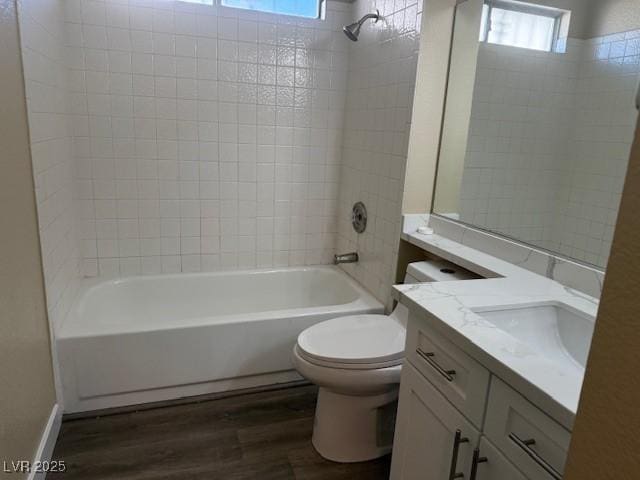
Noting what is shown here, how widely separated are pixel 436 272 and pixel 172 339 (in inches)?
48.8

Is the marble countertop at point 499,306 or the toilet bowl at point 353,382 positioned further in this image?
the toilet bowl at point 353,382

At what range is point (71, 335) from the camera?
1.93 metres

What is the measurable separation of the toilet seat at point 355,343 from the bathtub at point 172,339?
1.07 feet

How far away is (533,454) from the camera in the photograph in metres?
0.87

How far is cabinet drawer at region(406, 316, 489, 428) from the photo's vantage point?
101cm

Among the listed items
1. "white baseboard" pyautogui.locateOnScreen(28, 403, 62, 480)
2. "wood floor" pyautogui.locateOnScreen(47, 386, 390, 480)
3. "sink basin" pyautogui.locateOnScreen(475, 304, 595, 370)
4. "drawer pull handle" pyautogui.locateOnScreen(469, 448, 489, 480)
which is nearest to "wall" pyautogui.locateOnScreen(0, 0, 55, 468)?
"white baseboard" pyautogui.locateOnScreen(28, 403, 62, 480)

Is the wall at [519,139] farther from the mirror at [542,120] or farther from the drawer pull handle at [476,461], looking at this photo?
the drawer pull handle at [476,461]

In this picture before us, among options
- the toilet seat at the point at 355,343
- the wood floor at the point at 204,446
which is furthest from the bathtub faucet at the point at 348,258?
the wood floor at the point at 204,446

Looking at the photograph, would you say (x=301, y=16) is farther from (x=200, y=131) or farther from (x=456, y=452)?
(x=456, y=452)

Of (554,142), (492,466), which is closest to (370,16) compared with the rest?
(554,142)

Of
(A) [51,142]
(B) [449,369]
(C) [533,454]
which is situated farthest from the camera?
(A) [51,142]

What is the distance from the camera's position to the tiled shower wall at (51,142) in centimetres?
170

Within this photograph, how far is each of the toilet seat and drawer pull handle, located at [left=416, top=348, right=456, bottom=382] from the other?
464 millimetres

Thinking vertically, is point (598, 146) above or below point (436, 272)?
above
